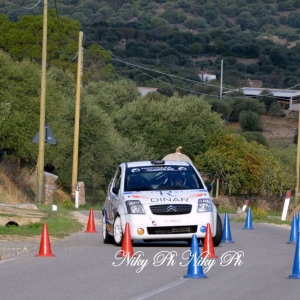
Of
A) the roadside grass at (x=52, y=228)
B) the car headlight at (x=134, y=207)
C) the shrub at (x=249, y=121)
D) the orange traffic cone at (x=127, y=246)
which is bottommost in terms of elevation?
the roadside grass at (x=52, y=228)

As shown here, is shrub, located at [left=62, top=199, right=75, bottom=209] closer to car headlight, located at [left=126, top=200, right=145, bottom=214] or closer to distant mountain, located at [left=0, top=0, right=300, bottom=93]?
car headlight, located at [left=126, top=200, right=145, bottom=214]

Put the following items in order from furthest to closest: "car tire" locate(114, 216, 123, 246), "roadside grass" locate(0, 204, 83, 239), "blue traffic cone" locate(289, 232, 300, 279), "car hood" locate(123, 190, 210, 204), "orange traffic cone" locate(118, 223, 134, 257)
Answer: "roadside grass" locate(0, 204, 83, 239) → "car tire" locate(114, 216, 123, 246) → "car hood" locate(123, 190, 210, 204) → "orange traffic cone" locate(118, 223, 134, 257) → "blue traffic cone" locate(289, 232, 300, 279)

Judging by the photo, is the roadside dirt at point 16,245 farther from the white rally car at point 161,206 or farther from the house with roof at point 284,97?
the house with roof at point 284,97

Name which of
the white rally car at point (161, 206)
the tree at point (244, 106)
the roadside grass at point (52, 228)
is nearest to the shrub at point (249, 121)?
the tree at point (244, 106)

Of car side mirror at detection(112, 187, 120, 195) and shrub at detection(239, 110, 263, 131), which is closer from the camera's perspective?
car side mirror at detection(112, 187, 120, 195)

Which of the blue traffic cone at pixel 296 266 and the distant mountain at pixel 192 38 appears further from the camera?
the distant mountain at pixel 192 38

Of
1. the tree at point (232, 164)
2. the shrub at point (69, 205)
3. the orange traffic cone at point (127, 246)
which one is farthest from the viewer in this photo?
the tree at point (232, 164)

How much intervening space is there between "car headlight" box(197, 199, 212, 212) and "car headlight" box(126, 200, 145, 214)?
1.09 m

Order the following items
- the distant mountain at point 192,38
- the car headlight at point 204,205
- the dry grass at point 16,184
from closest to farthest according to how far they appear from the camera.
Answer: the car headlight at point 204,205
the dry grass at point 16,184
the distant mountain at point 192,38

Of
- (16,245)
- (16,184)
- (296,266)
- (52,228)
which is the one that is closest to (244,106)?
(16,184)

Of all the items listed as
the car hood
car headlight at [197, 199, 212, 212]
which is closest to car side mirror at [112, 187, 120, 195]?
the car hood

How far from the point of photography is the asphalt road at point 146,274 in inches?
407

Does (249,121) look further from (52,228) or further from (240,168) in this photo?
(52,228)

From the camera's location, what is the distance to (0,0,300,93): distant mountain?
127 m
